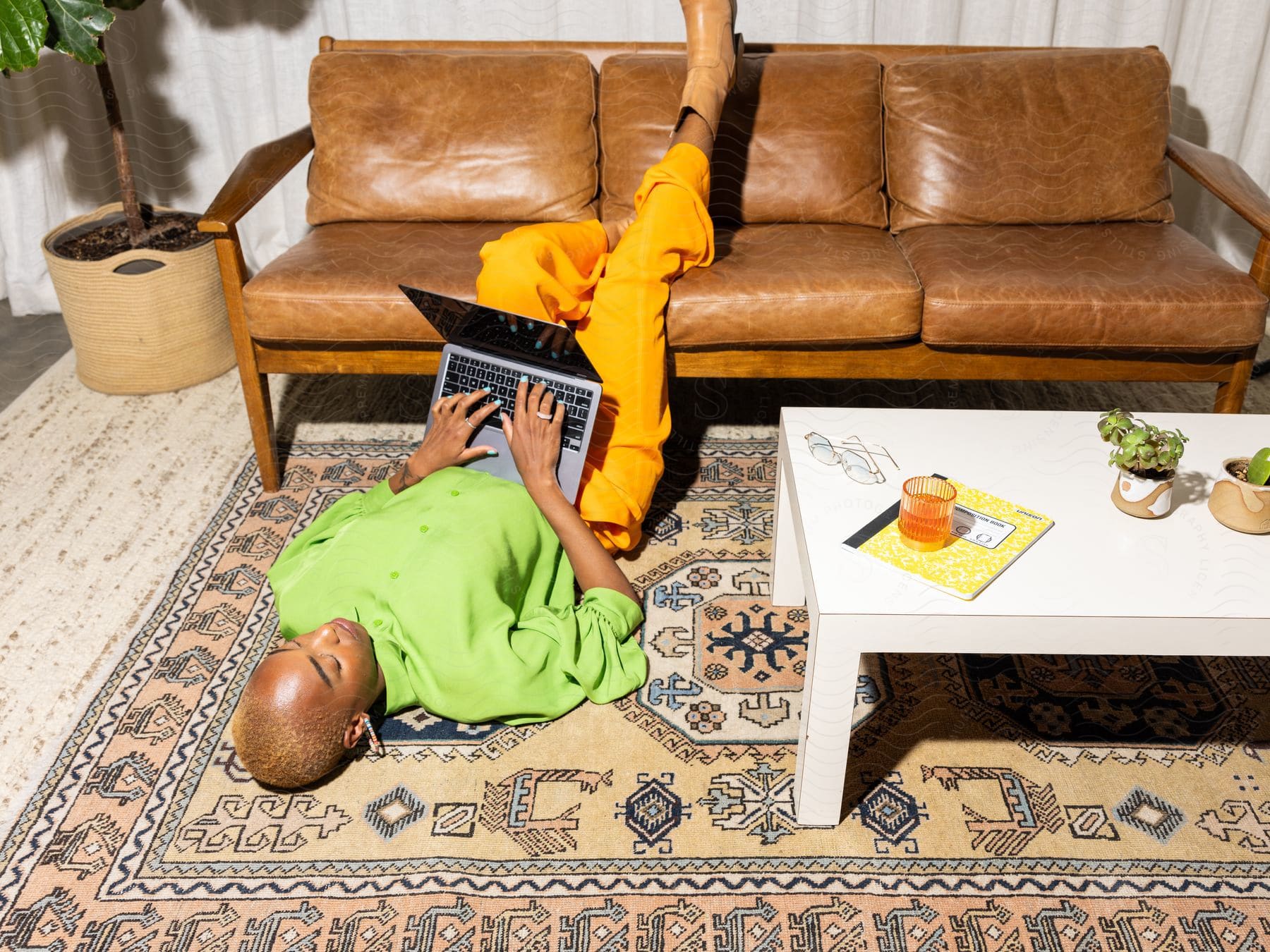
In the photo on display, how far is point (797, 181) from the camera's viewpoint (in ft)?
7.82

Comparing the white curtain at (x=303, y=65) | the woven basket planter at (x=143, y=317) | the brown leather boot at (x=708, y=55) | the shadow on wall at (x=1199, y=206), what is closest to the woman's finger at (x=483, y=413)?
the brown leather boot at (x=708, y=55)

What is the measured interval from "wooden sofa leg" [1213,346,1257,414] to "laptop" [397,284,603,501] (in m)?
1.34

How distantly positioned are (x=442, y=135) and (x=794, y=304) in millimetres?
945

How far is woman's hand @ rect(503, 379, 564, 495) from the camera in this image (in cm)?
177

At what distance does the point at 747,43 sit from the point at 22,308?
2.23 metres

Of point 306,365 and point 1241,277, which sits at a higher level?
point 1241,277

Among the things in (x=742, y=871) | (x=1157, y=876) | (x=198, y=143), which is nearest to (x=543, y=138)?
(x=198, y=143)

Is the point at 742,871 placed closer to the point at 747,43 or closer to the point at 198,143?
the point at 747,43

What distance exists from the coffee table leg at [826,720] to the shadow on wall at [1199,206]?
2.27 meters

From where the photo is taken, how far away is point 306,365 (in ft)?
7.09

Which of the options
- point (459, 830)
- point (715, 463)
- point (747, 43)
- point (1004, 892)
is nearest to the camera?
point (1004, 892)

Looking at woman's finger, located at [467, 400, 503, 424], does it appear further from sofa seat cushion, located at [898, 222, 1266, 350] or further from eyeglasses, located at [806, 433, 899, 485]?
sofa seat cushion, located at [898, 222, 1266, 350]

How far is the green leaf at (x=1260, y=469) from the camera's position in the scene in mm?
1396

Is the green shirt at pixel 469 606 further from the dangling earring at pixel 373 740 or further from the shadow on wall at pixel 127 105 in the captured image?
the shadow on wall at pixel 127 105
